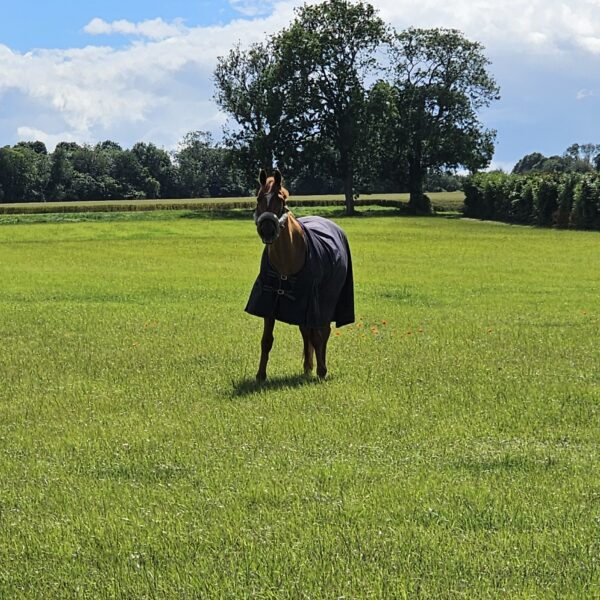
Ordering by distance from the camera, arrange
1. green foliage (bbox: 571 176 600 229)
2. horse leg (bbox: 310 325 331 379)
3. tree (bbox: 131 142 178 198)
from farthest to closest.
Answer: tree (bbox: 131 142 178 198), green foliage (bbox: 571 176 600 229), horse leg (bbox: 310 325 331 379)

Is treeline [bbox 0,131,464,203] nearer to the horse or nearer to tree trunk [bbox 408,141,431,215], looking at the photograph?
tree trunk [bbox 408,141,431,215]

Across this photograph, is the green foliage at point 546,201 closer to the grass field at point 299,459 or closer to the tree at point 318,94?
the tree at point 318,94

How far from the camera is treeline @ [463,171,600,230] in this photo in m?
53.5

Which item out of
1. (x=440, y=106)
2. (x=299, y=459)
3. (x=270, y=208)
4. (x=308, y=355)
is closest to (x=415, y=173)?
(x=440, y=106)

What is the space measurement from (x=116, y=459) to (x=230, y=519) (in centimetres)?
184

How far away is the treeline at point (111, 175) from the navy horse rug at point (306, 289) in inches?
3960

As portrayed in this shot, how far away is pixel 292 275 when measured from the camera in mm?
10289

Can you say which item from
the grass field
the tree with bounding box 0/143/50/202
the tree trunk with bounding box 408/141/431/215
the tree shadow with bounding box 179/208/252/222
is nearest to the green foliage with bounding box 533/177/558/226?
the tree shadow with bounding box 179/208/252/222

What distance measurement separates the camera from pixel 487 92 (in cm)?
8606

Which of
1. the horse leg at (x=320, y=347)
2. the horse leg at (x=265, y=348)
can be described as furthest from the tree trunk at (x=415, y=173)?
the horse leg at (x=265, y=348)

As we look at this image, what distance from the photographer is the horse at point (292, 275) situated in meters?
9.67

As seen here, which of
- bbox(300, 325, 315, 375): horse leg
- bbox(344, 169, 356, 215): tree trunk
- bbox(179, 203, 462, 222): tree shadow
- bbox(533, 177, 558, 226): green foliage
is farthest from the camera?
bbox(344, 169, 356, 215): tree trunk

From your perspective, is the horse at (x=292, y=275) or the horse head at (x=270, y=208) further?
the horse at (x=292, y=275)

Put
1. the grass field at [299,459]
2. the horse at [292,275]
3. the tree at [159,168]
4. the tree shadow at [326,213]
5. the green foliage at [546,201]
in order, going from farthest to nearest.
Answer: the tree at [159,168], the tree shadow at [326,213], the green foliage at [546,201], the horse at [292,275], the grass field at [299,459]
